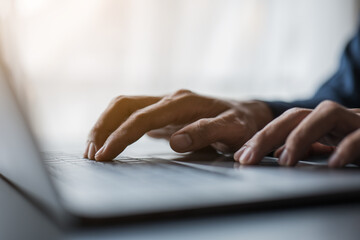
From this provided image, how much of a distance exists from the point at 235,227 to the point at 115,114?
469mm

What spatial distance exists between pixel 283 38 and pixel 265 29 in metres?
0.11

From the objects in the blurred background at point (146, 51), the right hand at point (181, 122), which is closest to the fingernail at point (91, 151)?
the right hand at point (181, 122)

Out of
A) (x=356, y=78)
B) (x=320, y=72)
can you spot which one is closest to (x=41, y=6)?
(x=356, y=78)

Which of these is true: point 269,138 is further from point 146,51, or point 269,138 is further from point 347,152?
point 146,51

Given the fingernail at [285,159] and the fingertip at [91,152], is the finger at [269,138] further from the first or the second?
the fingertip at [91,152]

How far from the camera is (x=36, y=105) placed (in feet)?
3.87

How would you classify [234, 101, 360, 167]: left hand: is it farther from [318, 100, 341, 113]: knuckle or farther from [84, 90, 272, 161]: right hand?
[84, 90, 272, 161]: right hand

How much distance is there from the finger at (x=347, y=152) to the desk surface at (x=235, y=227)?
137mm

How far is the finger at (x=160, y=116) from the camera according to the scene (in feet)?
1.65

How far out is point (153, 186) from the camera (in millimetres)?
265

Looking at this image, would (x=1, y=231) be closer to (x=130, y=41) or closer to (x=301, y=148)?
(x=301, y=148)

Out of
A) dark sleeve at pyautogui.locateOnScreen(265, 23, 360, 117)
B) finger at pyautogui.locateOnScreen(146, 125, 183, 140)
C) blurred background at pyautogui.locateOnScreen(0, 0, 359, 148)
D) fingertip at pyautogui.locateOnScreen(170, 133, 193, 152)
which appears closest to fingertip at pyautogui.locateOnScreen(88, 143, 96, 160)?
fingertip at pyautogui.locateOnScreen(170, 133, 193, 152)

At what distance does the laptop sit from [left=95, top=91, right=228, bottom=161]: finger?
4.9 inches

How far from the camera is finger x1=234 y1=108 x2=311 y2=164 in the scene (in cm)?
42
